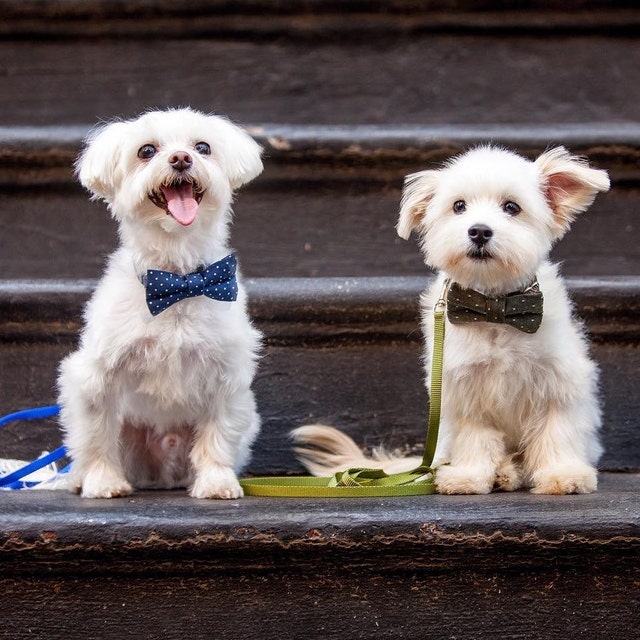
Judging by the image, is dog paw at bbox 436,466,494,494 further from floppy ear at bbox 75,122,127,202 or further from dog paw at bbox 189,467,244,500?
floppy ear at bbox 75,122,127,202

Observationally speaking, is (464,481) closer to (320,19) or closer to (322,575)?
(322,575)

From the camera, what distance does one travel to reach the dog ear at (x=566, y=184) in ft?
5.81

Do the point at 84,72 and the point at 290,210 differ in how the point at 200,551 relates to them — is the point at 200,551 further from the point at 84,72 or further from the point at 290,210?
the point at 84,72

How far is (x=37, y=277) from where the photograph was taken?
243cm

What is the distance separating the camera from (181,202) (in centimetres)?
174

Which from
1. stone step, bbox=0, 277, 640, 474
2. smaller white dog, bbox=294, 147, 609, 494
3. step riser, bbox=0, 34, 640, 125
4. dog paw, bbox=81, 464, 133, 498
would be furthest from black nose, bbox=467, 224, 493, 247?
step riser, bbox=0, 34, 640, 125

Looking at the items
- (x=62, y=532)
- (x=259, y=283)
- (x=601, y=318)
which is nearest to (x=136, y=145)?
(x=259, y=283)

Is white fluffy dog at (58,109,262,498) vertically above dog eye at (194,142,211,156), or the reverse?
dog eye at (194,142,211,156)

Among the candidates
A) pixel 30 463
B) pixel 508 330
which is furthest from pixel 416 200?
pixel 30 463

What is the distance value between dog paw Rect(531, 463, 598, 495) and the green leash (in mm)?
206

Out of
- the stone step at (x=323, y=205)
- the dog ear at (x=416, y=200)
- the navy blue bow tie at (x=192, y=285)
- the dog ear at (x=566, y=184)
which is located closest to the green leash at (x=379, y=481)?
the dog ear at (x=416, y=200)

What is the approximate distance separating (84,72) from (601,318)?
1682 millimetres

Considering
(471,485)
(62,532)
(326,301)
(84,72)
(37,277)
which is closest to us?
(62,532)

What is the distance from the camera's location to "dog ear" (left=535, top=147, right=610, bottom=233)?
177 centimetres
